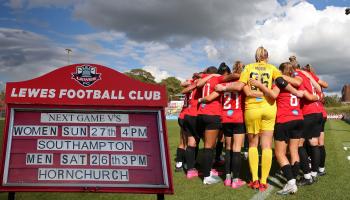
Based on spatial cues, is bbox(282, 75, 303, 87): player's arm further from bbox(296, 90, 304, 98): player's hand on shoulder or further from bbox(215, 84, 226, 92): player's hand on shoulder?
bbox(215, 84, 226, 92): player's hand on shoulder

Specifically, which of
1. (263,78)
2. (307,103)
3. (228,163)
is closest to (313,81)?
(307,103)

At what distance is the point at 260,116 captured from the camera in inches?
213

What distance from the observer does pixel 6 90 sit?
10.7 ft

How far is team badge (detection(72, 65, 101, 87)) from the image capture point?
131 inches

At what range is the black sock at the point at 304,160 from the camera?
601 cm

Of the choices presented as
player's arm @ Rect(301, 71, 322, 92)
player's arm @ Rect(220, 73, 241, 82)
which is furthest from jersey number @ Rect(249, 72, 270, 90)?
player's arm @ Rect(301, 71, 322, 92)

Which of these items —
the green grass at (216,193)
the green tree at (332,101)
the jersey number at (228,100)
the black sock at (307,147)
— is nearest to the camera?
the green grass at (216,193)

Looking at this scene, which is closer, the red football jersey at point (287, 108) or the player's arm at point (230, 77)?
the red football jersey at point (287, 108)

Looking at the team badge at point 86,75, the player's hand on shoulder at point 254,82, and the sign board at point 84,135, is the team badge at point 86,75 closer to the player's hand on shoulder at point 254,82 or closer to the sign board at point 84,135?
the sign board at point 84,135

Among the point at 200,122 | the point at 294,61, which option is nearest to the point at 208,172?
the point at 200,122

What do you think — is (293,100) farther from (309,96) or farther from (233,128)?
(233,128)

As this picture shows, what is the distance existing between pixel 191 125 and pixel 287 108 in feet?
6.01

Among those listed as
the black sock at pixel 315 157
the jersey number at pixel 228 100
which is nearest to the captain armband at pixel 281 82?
the jersey number at pixel 228 100

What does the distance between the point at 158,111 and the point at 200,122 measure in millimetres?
2873
